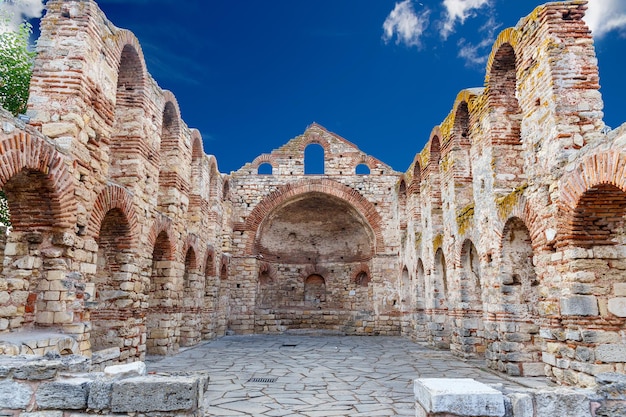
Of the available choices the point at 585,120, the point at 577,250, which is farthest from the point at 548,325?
the point at 585,120

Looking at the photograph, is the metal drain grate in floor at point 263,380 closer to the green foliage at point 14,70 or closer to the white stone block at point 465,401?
the white stone block at point 465,401

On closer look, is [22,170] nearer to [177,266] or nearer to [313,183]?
[177,266]

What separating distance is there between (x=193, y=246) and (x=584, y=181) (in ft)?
33.1

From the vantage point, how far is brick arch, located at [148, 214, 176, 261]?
999 centimetres

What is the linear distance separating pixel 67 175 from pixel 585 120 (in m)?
7.81

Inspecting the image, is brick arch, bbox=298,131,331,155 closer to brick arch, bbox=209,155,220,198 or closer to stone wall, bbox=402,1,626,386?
brick arch, bbox=209,155,220,198

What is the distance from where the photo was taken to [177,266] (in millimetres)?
11664

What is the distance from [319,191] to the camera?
63.9ft

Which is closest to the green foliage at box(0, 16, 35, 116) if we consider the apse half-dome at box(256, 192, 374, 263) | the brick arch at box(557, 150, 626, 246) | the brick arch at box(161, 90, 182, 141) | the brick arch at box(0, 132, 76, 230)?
the brick arch at box(161, 90, 182, 141)

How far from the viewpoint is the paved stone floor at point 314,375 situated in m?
5.87

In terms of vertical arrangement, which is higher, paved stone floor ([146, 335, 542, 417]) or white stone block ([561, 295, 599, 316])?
white stone block ([561, 295, 599, 316])

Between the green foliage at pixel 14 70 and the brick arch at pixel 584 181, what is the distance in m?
13.1

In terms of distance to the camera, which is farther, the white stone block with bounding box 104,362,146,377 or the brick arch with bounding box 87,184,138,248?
the brick arch with bounding box 87,184,138,248

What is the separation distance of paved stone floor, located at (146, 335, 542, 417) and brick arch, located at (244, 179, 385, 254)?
637 centimetres
